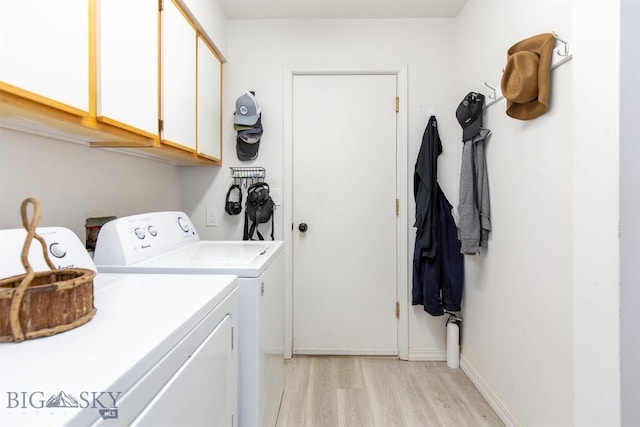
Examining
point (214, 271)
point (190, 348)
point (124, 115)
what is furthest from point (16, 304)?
point (124, 115)

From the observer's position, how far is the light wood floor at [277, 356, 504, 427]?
167 cm

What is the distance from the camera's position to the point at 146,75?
1.30 m

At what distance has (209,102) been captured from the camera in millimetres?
2025

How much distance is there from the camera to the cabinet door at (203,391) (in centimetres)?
62

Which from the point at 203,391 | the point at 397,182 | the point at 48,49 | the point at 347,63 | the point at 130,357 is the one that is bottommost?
the point at 203,391

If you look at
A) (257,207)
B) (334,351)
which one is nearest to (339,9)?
(257,207)

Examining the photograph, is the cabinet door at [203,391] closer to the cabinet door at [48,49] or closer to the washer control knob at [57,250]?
the washer control knob at [57,250]

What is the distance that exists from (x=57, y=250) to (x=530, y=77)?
189cm

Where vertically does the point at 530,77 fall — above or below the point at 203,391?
above

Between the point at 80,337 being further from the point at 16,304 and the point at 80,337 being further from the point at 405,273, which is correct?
the point at 405,273

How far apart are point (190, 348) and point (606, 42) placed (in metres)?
1.18

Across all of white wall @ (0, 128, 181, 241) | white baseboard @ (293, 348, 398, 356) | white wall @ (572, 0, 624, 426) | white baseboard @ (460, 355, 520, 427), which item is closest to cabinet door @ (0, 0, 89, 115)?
white wall @ (0, 128, 181, 241)

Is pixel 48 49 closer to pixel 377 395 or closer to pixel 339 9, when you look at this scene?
pixel 339 9

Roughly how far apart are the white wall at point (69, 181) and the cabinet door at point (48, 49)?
0.37m
